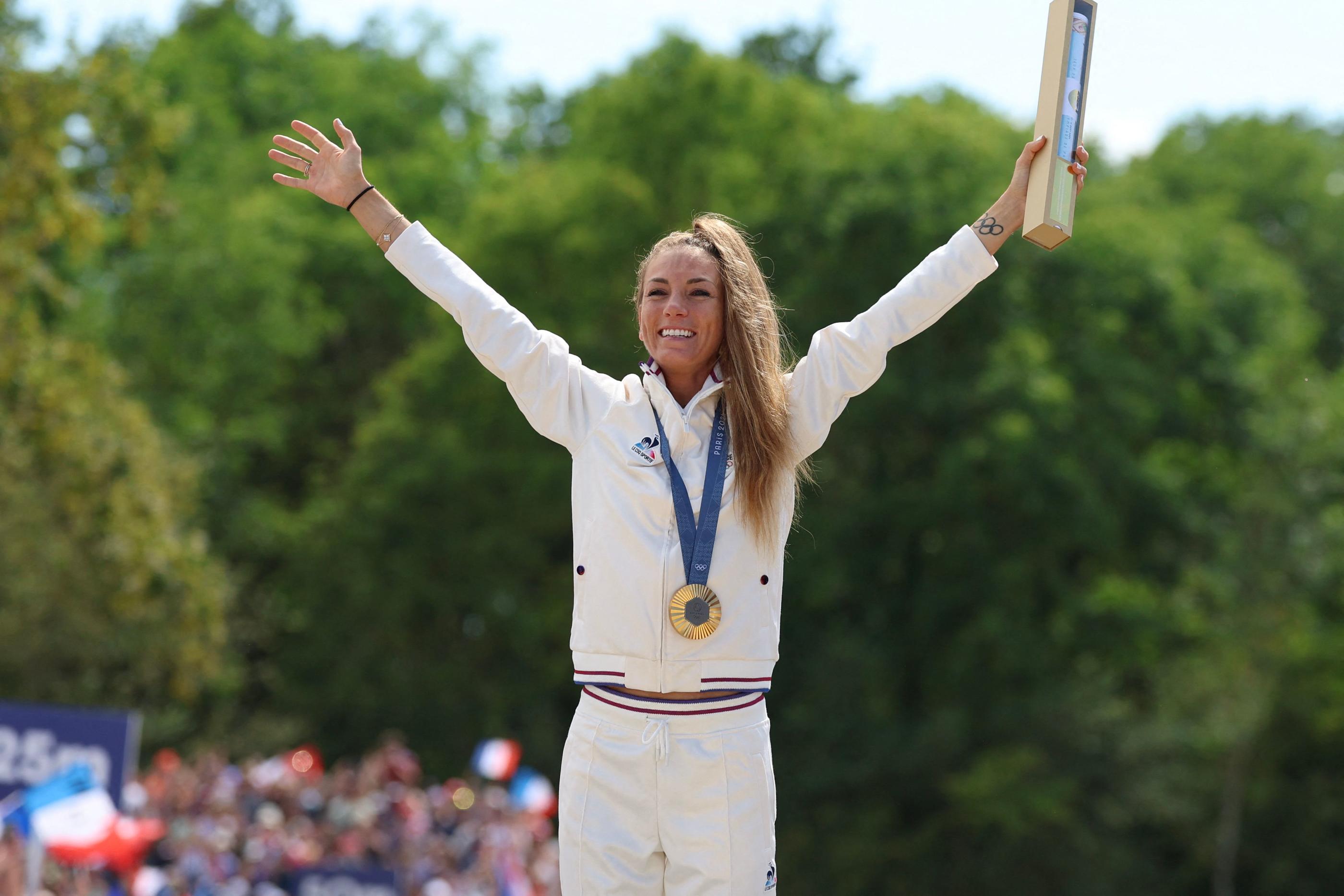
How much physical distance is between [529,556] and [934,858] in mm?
8213

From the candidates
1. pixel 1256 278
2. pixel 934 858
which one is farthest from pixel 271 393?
pixel 1256 278

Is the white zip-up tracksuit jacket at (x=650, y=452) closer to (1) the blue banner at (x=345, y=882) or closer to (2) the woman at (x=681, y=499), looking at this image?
(2) the woman at (x=681, y=499)

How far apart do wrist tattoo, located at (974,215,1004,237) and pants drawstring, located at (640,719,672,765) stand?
1.30m

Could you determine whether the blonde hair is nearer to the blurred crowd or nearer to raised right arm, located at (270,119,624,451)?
raised right arm, located at (270,119,624,451)

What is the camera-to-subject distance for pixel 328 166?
380 cm

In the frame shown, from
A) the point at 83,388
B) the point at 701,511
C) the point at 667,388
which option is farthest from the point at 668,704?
the point at 83,388

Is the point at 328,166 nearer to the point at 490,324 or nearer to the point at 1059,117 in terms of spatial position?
the point at 490,324

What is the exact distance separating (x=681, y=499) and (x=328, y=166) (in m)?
1.14

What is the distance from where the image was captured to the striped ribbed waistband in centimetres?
349

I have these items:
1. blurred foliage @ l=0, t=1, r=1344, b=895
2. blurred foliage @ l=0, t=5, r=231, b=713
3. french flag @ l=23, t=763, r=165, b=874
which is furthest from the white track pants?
blurred foliage @ l=0, t=1, r=1344, b=895

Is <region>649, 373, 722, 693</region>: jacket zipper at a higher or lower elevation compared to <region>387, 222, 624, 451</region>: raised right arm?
lower

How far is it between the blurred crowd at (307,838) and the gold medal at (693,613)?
7.24 meters

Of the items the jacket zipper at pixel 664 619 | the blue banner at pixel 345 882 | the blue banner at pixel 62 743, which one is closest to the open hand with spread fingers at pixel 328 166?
the jacket zipper at pixel 664 619

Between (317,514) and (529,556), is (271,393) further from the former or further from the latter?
(529,556)
